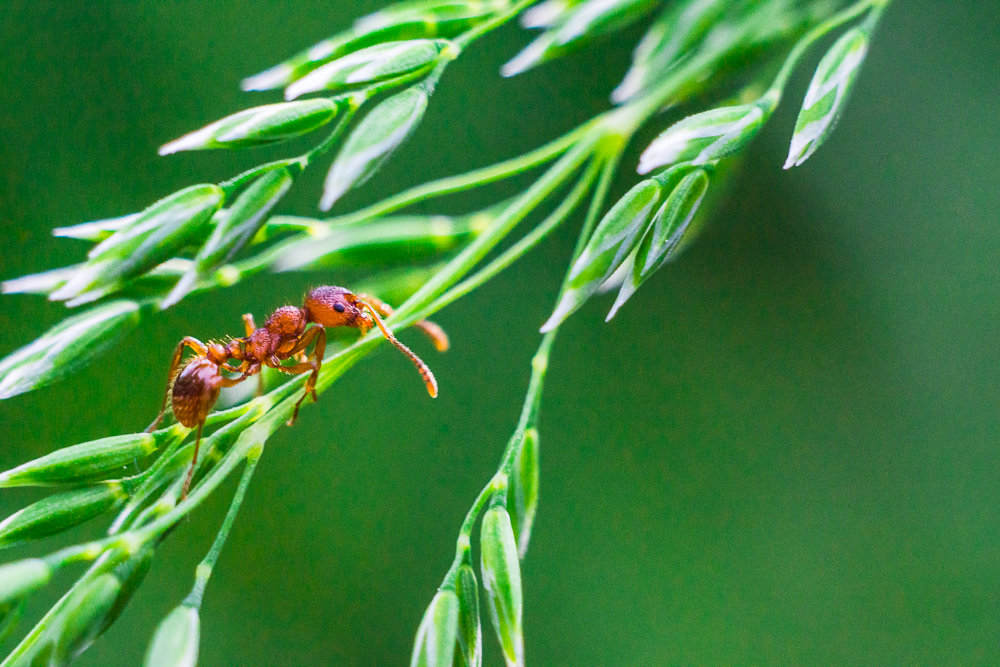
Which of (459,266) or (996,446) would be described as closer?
(459,266)

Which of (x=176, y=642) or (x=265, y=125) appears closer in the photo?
(x=176, y=642)

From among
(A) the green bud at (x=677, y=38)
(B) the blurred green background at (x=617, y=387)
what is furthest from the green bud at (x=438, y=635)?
(B) the blurred green background at (x=617, y=387)

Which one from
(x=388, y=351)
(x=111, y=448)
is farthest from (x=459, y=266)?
(x=388, y=351)

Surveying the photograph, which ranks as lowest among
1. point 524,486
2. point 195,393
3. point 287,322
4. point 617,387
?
point 617,387

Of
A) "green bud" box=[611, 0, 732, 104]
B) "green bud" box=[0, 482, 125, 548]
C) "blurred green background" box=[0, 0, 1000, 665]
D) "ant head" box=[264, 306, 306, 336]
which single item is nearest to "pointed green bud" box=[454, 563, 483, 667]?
"green bud" box=[0, 482, 125, 548]

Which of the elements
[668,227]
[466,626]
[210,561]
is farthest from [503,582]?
[668,227]

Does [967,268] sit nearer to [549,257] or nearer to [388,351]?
[549,257]

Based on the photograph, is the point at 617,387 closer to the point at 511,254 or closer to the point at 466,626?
the point at 511,254
